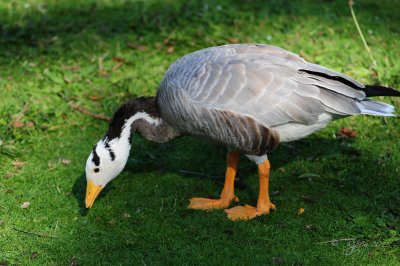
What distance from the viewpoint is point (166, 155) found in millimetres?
6359

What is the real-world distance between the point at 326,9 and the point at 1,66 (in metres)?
4.66

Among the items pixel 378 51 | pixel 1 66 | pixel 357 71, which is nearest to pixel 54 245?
pixel 1 66

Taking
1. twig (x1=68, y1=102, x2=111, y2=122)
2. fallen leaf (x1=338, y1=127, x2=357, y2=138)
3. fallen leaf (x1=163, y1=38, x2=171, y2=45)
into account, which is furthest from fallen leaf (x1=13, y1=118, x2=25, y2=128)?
fallen leaf (x1=338, y1=127, x2=357, y2=138)

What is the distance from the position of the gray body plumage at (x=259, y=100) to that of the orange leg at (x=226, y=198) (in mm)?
463

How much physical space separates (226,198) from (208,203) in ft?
0.58

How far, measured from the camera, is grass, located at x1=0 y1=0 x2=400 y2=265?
4.80 metres

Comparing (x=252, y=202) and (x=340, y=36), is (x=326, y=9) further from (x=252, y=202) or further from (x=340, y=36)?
(x=252, y=202)

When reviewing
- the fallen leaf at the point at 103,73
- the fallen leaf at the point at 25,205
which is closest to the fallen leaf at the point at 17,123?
the fallen leaf at the point at 25,205

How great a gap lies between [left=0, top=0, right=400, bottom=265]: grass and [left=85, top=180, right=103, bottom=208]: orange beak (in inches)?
6.9

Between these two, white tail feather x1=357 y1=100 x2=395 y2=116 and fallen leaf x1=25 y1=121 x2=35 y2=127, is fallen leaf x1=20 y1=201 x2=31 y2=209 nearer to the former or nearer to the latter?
fallen leaf x1=25 y1=121 x2=35 y2=127

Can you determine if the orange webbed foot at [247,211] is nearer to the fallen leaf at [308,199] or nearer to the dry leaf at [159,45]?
the fallen leaf at [308,199]

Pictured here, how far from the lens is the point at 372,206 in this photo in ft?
17.3

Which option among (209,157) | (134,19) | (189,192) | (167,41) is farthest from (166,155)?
(134,19)

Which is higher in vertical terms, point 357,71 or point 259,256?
point 357,71
